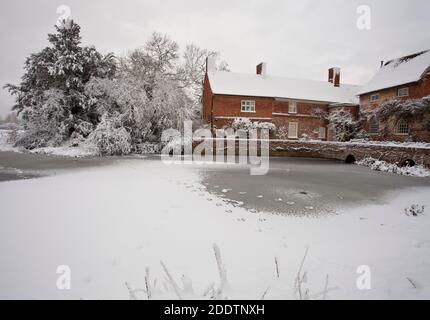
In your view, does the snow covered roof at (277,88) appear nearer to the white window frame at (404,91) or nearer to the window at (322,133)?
the window at (322,133)

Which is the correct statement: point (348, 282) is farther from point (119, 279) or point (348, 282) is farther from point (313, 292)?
point (119, 279)

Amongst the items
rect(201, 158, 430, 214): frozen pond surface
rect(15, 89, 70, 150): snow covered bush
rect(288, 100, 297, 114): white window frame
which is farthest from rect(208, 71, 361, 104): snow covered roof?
rect(201, 158, 430, 214): frozen pond surface

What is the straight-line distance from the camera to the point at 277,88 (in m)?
31.3

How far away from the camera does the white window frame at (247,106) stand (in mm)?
29250

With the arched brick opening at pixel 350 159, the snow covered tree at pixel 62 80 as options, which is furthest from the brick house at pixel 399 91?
the snow covered tree at pixel 62 80

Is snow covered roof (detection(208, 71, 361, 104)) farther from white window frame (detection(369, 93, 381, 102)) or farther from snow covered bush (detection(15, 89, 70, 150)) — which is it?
snow covered bush (detection(15, 89, 70, 150))

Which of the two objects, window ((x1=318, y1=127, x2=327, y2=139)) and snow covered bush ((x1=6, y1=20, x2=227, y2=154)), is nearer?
snow covered bush ((x1=6, y1=20, x2=227, y2=154))

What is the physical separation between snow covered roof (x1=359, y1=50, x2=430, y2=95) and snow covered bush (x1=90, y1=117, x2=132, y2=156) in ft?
84.9

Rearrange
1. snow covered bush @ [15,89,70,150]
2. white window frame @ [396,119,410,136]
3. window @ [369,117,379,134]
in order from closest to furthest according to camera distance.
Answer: snow covered bush @ [15,89,70,150]
white window frame @ [396,119,410,136]
window @ [369,117,379,134]

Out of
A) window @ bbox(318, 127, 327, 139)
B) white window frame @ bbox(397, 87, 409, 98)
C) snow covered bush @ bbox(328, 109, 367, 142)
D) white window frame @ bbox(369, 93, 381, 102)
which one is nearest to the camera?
white window frame @ bbox(397, 87, 409, 98)

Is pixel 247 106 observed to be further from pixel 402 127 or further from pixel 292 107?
pixel 402 127

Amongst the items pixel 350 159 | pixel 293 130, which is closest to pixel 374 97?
pixel 293 130

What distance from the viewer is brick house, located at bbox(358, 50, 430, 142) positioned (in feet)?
73.8

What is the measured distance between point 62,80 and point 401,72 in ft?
109
